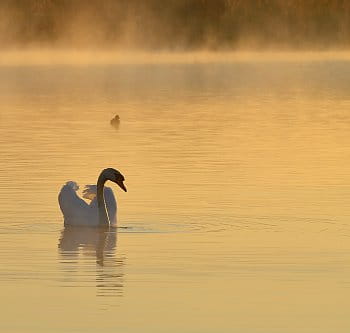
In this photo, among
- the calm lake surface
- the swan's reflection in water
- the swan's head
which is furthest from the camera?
the swan's head

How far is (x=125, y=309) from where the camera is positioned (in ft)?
47.8

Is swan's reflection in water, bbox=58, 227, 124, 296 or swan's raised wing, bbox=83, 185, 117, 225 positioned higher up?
swan's raised wing, bbox=83, 185, 117, 225

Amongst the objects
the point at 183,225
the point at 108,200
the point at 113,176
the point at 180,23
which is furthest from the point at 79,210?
the point at 180,23

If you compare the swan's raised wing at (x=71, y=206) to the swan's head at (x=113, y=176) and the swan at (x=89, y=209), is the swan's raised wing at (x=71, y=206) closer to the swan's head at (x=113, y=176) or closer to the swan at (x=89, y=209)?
the swan at (x=89, y=209)

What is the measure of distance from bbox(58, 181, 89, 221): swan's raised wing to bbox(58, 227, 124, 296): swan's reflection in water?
0.45 feet

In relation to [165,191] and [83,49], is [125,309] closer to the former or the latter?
[165,191]

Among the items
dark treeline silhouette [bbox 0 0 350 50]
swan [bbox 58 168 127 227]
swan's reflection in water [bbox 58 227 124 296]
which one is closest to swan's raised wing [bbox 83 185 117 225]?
swan [bbox 58 168 127 227]

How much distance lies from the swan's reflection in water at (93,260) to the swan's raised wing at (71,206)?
5.4 inches

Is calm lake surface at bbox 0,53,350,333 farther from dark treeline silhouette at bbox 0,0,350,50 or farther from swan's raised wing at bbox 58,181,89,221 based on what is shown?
dark treeline silhouette at bbox 0,0,350,50

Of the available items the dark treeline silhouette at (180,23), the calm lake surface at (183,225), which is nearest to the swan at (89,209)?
the calm lake surface at (183,225)

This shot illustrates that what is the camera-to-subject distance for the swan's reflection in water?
15930mm

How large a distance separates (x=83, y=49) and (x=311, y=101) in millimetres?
58700

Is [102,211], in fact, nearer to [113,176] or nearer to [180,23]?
[113,176]

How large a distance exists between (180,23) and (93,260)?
8101cm
